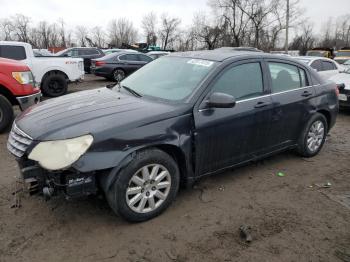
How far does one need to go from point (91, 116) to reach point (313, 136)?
3.55 meters

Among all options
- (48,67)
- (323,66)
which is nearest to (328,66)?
(323,66)

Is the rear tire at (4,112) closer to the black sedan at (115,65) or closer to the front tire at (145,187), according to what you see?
the front tire at (145,187)

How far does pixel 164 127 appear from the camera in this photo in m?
3.24

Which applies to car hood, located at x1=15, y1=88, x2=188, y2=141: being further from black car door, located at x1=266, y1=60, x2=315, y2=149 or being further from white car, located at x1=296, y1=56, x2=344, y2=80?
white car, located at x1=296, y1=56, x2=344, y2=80

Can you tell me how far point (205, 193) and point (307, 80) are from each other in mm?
2378

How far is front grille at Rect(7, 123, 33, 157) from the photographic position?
9.91 ft

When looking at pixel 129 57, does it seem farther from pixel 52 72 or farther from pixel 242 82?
pixel 242 82

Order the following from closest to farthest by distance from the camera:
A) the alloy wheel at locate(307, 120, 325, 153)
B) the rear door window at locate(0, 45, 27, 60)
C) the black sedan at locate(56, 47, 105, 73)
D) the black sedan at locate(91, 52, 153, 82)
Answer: the alloy wheel at locate(307, 120, 325, 153) < the rear door window at locate(0, 45, 27, 60) < the black sedan at locate(91, 52, 153, 82) < the black sedan at locate(56, 47, 105, 73)

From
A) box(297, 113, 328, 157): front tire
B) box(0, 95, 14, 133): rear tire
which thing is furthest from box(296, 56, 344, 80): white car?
box(0, 95, 14, 133): rear tire

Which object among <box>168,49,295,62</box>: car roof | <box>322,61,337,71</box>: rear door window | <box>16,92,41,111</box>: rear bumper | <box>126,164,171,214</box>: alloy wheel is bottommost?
<box>126,164,171,214</box>: alloy wheel

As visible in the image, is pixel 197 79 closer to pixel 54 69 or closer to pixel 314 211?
pixel 314 211

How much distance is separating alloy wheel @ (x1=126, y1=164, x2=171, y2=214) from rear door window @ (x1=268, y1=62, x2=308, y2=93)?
6.48 feet

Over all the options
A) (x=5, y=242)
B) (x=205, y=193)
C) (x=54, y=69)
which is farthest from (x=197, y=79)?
(x=54, y=69)

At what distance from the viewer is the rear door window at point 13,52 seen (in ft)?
30.6
